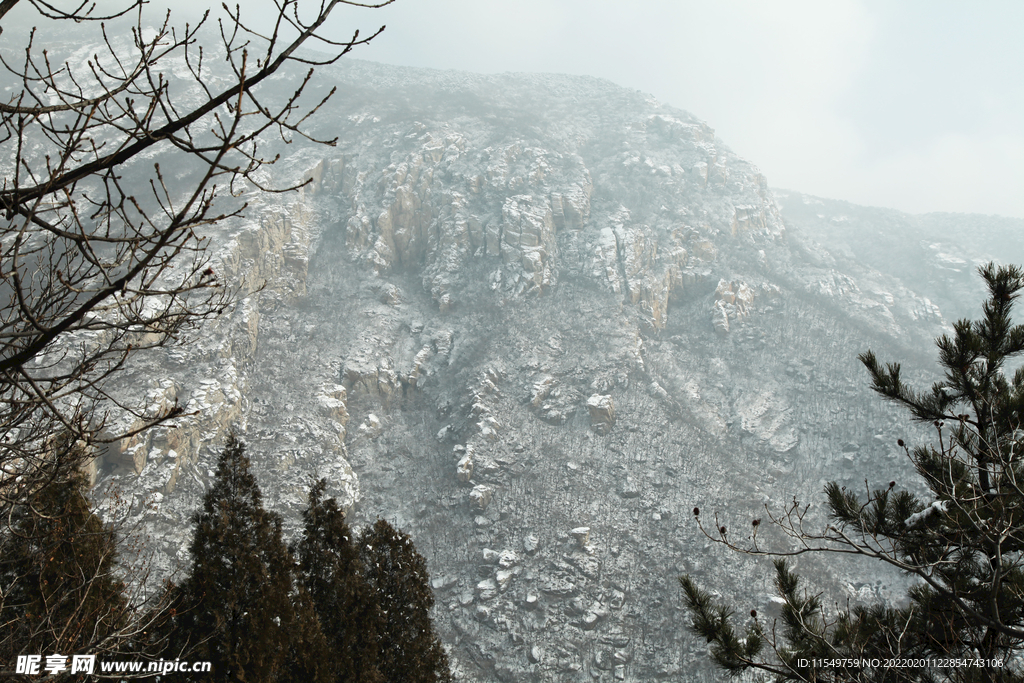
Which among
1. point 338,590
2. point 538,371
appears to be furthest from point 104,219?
point 538,371

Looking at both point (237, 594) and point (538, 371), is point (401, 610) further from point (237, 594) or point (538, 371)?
point (538, 371)

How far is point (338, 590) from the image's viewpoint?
404 inches

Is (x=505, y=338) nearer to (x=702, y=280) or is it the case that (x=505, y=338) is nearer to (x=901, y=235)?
(x=702, y=280)

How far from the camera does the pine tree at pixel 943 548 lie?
3.29 m

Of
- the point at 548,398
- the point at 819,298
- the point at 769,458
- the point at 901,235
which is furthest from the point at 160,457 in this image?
the point at 901,235

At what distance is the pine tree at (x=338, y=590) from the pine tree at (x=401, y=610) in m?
0.37

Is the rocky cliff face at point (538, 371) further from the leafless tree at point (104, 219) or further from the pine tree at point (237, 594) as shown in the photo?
the pine tree at point (237, 594)

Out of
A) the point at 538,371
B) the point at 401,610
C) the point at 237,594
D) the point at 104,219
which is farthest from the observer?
the point at 538,371

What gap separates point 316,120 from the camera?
61031mm

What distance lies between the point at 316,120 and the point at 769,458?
58967 mm

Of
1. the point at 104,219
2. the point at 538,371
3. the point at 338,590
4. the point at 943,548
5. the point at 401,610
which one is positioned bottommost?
the point at 401,610

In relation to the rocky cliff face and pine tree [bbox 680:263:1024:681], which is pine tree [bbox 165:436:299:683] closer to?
pine tree [bbox 680:263:1024:681]

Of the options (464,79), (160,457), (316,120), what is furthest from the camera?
(464,79)

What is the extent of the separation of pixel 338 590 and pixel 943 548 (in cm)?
997
